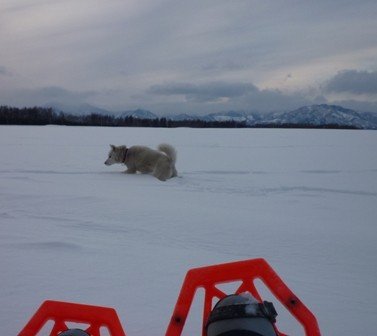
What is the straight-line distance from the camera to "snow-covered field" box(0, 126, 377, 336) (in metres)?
2.24

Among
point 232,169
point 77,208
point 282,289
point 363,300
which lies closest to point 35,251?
point 77,208

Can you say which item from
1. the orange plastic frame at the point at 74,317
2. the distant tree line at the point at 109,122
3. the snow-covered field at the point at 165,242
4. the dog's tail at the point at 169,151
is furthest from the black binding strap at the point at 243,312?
the distant tree line at the point at 109,122


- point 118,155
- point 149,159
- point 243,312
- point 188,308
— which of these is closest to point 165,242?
point 188,308

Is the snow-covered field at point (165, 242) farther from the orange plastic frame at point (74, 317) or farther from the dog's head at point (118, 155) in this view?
the dog's head at point (118, 155)

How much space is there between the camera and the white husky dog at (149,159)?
8.43m

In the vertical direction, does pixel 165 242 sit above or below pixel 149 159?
below

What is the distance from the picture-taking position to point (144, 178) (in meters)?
8.32

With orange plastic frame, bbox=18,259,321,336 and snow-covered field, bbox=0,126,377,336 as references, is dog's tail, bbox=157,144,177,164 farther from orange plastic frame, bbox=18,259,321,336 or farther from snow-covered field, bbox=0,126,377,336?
orange plastic frame, bbox=18,259,321,336

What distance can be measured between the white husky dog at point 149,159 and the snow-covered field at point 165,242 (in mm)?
1009

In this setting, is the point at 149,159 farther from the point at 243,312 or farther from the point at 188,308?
the point at 243,312

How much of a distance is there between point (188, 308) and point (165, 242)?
1.76 metres

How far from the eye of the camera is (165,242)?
344 cm

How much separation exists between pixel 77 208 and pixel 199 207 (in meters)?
1.56

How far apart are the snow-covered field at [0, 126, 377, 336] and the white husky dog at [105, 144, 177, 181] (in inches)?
39.7
